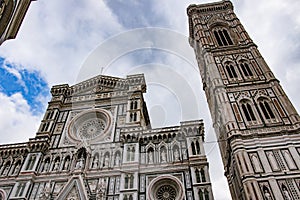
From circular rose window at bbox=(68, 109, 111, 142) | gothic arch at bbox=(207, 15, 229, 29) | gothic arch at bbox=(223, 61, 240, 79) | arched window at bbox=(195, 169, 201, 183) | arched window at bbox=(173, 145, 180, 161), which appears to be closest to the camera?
arched window at bbox=(195, 169, 201, 183)

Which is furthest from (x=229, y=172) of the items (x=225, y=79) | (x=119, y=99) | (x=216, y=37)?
(x=216, y=37)

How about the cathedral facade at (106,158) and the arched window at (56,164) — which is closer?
the cathedral facade at (106,158)

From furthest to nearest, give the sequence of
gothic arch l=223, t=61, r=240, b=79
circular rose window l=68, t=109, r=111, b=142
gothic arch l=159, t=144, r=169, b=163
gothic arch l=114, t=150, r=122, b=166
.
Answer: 1. gothic arch l=223, t=61, r=240, b=79
2. circular rose window l=68, t=109, r=111, b=142
3. gothic arch l=114, t=150, r=122, b=166
4. gothic arch l=159, t=144, r=169, b=163

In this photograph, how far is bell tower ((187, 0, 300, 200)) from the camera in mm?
13367

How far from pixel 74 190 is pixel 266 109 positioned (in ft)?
43.5

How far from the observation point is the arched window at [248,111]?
16828mm

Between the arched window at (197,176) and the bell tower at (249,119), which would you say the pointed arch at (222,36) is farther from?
the arched window at (197,176)

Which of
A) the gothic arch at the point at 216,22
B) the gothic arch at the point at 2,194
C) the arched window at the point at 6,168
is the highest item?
the gothic arch at the point at 216,22

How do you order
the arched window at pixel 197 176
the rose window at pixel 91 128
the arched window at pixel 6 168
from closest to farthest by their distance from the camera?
the arched window at pixel 197 176
the arched window at pixel 6 168
the rose window at pixel 91 128

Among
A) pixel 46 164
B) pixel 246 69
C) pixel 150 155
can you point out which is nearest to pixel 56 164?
pixel 46 164

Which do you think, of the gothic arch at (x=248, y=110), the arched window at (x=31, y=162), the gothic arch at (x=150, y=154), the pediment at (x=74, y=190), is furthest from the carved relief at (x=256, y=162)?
the arched window at (x=31, y=162)

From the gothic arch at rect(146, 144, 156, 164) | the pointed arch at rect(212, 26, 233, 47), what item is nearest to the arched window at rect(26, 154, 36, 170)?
the gothic arch at rect(146, 144, 156, 164)

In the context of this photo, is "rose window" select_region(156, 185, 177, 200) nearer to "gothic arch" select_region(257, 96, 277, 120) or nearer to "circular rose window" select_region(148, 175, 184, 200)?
"circular rose window" select_region(148, 175, 184, 200)

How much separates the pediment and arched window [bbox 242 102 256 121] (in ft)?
37.0
